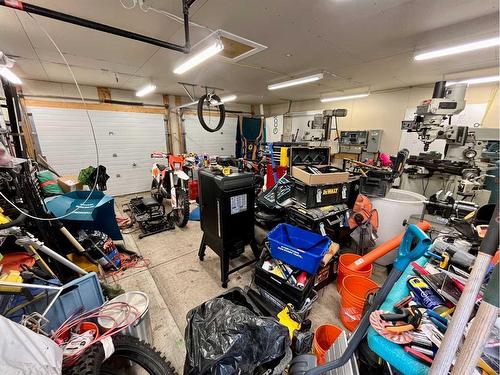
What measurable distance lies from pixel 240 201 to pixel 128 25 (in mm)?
2619

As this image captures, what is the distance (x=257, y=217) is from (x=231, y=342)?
1.82m

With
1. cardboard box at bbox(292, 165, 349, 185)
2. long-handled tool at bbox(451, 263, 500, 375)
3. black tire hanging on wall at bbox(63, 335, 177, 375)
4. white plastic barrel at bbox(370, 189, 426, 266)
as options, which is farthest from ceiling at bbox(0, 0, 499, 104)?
black tire hanging on wall at bbox(63, 335, 177, 375)

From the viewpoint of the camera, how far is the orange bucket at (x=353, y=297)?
5.53 ft

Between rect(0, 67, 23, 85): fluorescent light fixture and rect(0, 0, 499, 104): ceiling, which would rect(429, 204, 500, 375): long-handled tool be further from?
rect(0, 67, 23, 85): fluorescent light fixture

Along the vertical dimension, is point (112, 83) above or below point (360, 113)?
above

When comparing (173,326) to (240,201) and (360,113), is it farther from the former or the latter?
(360,113)

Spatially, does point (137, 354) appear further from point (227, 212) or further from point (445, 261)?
point (445, 261)

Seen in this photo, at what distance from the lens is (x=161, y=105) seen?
660 cm

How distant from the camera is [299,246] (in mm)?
2184

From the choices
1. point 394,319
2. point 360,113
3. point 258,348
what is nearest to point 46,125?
point 258,348

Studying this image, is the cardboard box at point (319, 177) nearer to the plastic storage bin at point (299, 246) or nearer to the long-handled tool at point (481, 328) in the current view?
the plastic storage bin at point (299, 246)

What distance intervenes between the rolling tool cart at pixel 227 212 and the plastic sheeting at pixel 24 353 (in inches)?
54.4

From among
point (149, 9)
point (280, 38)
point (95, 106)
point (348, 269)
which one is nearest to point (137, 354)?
point (348, 269)

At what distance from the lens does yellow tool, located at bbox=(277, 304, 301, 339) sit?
1.55 meters
